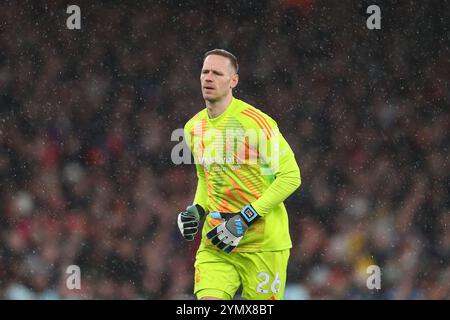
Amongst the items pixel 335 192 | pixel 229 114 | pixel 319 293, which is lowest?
pixel 319 293

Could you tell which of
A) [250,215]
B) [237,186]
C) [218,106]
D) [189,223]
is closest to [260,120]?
[218,106]

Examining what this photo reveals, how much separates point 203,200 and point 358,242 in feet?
10.1

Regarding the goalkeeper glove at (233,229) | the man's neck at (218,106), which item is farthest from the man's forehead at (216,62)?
the goalkeeper glove at (233,229)

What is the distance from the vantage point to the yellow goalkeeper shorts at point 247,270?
6103 millimetres

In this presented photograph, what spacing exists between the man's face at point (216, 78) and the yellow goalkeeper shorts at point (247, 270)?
92cm

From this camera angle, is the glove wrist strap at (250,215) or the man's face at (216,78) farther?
the man's face at (216,78)

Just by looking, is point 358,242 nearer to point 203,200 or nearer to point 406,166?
point 406,166

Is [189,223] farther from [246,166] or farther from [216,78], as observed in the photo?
[216,78]

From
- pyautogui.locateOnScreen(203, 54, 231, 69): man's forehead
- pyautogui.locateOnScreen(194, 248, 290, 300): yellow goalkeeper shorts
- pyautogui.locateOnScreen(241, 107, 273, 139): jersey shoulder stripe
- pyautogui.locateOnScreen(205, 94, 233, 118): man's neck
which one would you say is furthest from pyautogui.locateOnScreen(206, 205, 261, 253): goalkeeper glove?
pyautogui.locateOnScreen(203, 54, 231, 69): man's forehead

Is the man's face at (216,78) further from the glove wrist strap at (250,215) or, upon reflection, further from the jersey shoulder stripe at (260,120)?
the glove wrist strap at (250,215)

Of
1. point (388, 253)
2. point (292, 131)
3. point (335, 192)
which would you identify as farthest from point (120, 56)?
point (388, 253)

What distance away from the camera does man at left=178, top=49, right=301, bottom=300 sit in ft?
19.9

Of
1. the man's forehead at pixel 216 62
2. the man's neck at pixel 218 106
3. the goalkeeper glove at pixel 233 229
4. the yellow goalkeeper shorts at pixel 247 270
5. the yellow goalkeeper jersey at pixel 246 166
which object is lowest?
the yellow goalkeeper shorts at pixel 247 270

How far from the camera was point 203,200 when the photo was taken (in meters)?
6.31
